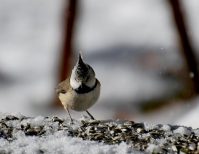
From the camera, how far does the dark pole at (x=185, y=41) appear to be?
623cm

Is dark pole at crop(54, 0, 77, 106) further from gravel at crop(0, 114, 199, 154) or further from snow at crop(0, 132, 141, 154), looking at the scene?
snow at crop(0, 132, 141, 154)

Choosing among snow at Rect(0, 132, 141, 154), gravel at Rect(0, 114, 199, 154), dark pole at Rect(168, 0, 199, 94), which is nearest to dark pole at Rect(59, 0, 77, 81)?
dark pole at Rect(168, 0, 199, 94)

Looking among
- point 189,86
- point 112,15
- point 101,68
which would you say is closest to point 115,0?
point 112,15

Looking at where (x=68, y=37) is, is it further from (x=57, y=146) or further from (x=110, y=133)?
(x=57, y=146)

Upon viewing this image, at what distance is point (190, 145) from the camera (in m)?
3.62

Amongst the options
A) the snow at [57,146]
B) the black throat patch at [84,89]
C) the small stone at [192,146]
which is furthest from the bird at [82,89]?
the small stone at [192,146]

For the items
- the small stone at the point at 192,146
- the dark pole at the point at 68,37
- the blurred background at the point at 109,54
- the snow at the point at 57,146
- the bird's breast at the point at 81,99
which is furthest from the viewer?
the blurred background at the point at 109,54

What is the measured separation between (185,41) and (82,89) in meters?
2.36

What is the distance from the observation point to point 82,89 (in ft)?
14.2

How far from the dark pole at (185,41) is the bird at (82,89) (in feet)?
6.64

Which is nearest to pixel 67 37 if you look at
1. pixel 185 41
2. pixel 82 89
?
pixel 185 41

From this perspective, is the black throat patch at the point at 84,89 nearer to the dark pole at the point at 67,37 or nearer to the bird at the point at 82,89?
the bird at the point at 82,89

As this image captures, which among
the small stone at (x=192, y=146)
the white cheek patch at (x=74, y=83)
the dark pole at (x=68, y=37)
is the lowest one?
the small stone at (x=192, y=146)

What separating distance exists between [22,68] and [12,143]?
5.10 meters
